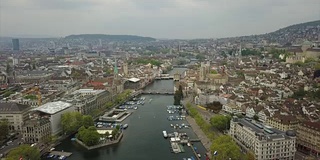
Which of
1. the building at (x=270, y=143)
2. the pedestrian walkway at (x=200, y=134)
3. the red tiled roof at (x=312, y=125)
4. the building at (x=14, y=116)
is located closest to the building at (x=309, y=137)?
the red tiled roof at (x=312, y=125)

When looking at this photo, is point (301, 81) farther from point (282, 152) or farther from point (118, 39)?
point (118, 39)

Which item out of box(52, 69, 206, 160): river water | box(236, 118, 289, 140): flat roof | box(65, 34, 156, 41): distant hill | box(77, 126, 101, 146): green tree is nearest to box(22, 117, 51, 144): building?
box(52, 69, 206, 160): river water

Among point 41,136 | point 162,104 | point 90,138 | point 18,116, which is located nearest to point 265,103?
point 162,104

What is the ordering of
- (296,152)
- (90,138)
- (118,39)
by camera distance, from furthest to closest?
(118,39) → (90,138) → (296,152)

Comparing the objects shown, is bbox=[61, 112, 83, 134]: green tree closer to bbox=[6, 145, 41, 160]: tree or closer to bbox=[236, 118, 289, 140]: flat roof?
bbox=[6, 145, 41, 160]: tree

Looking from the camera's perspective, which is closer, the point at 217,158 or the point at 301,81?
the point at 217,158

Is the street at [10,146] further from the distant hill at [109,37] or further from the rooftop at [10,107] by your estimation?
the distant hill at [109,37]

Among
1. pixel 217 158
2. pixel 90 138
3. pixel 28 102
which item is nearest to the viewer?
pixel 217 158
